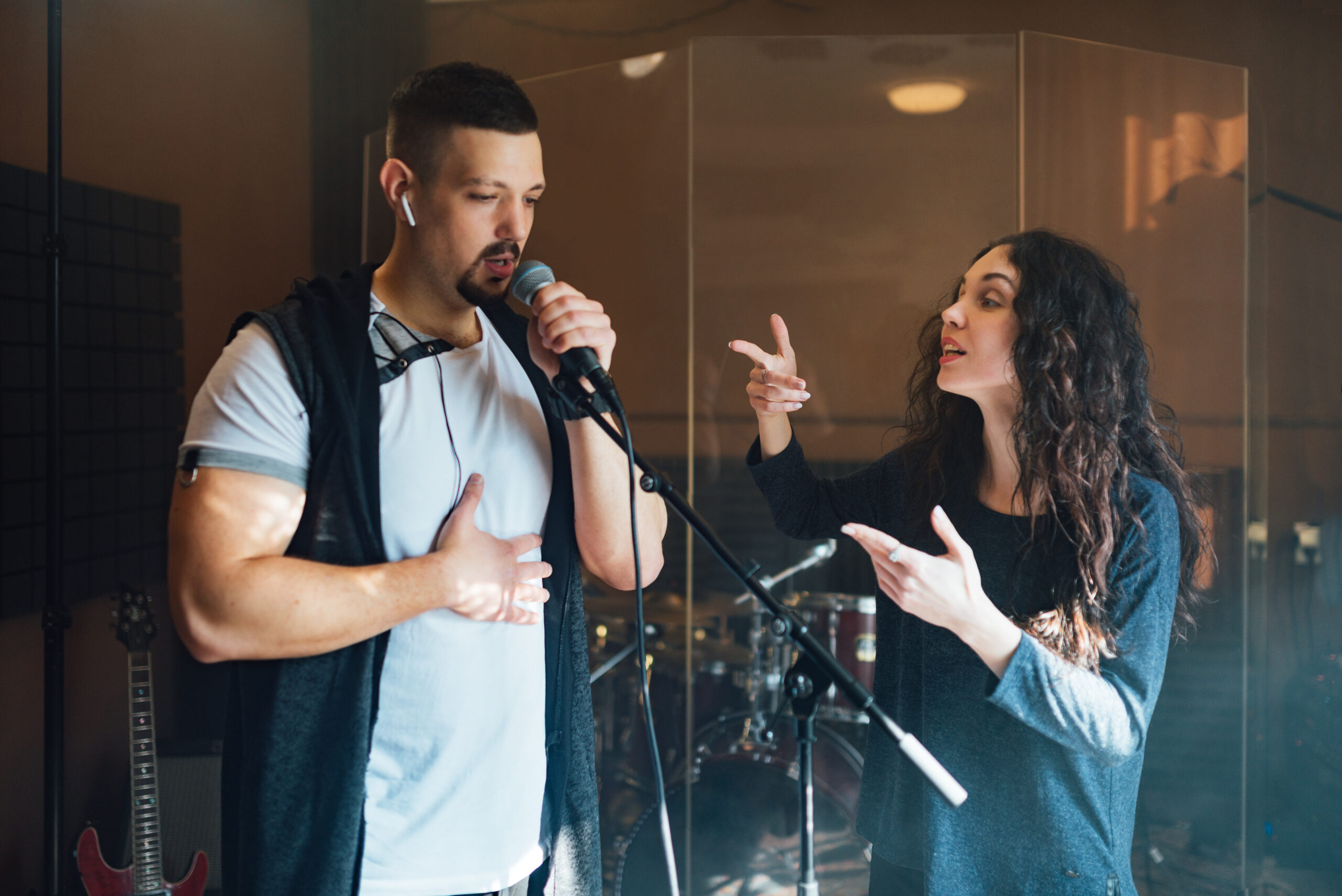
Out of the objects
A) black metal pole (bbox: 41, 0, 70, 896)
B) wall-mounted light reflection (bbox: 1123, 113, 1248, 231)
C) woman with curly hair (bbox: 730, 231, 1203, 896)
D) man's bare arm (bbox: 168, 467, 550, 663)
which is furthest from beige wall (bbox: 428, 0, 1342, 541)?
man's bare arm (bbox: 168, 467, 550, 663)

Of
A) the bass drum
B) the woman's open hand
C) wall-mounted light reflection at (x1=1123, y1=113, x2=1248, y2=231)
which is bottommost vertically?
the bass drum

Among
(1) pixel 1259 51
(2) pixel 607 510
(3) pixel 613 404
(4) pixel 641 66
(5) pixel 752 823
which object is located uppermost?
(1) pixel 1259 51

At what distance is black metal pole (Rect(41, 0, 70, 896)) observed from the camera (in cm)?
207

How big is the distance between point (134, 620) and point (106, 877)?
66 centimetres

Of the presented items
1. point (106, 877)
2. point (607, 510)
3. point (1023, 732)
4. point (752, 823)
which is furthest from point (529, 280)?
point (106, 877)

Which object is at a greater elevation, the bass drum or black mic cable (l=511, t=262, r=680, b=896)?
black mic cable (l=511, t=262, r=680, b=896)

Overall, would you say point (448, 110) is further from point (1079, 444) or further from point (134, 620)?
point (134, 620)

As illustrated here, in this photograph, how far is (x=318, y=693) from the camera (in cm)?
110

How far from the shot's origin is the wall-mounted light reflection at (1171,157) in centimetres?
246

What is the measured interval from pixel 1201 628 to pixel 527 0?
10.8ft

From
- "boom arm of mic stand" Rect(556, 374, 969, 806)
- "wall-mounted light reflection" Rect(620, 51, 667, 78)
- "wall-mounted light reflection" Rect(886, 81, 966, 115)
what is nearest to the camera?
"boom arm of mic stand" Rect(556, 374, 969, 806)

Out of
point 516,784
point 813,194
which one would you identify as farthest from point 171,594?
point 813,194

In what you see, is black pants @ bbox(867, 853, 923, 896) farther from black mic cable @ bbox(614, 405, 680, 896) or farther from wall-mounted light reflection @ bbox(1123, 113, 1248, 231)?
wall-mounted light reflection @ bbox(1123, 113, 1248, 231)

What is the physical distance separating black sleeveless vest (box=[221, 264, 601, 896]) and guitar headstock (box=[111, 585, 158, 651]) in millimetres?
1246
